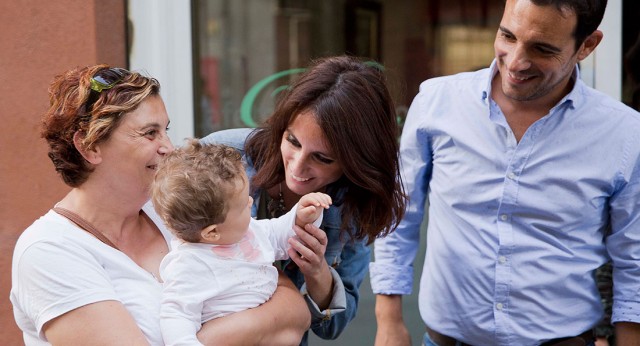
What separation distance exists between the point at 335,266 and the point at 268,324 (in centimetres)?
53

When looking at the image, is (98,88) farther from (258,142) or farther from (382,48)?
(382,48)

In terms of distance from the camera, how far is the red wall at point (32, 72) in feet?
11.8

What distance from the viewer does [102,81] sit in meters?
2.19

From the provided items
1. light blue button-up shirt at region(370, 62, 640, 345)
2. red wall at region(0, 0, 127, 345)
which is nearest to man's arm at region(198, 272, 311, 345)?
light blue button-up shirt at region(370, 62, 640, 345)

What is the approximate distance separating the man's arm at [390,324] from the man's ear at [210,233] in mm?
1186

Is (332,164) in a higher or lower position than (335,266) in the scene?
higher

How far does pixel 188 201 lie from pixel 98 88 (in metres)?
0.38

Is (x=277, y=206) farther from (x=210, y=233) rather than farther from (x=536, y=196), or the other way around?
(x=536, y=196)

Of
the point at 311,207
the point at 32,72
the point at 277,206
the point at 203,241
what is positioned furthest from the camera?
the point at 32,72

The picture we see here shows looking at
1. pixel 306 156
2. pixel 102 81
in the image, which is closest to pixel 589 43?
pixel 306 156

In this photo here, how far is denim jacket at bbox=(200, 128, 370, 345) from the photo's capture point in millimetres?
2514

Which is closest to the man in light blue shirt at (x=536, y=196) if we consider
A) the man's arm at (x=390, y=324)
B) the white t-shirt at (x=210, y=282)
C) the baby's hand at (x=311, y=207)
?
the man's arm at (x=390, y=324)

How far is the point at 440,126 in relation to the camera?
2.96m

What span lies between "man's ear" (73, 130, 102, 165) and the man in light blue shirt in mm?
1227
